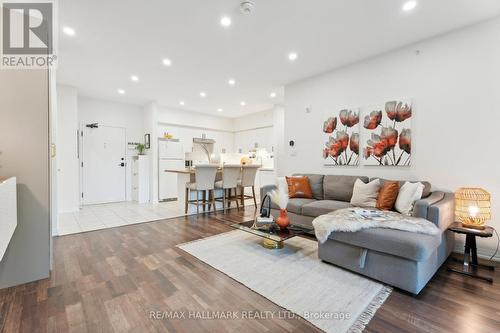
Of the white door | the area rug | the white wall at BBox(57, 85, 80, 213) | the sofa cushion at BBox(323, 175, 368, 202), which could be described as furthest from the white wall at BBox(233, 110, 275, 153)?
the white wall at BBox(57, 85, 80, 213)

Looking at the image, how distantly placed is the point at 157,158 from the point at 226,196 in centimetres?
242

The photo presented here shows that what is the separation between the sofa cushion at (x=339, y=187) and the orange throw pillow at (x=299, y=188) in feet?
0.92

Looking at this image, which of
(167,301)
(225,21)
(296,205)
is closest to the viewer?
(167,301)

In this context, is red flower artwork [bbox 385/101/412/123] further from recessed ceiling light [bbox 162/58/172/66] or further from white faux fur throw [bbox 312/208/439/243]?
recessed ceiling light [bbox 162/58/172/66]

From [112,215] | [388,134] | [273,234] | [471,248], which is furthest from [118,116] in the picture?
[471,248]

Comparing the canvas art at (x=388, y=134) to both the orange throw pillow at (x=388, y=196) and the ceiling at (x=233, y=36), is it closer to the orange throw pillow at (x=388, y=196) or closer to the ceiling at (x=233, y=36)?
the orange throw pillow at (x=388, y=196)

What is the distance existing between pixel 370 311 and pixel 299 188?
230cm

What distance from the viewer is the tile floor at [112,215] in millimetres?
3871

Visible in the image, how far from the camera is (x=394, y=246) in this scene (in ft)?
6.30

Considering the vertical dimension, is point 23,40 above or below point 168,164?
above

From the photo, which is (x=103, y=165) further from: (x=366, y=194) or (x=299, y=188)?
(x=366, y=194)

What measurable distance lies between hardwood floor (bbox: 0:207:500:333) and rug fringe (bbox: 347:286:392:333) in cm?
4

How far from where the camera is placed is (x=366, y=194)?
3.12 m

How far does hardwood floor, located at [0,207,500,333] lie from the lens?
1.53 metres
